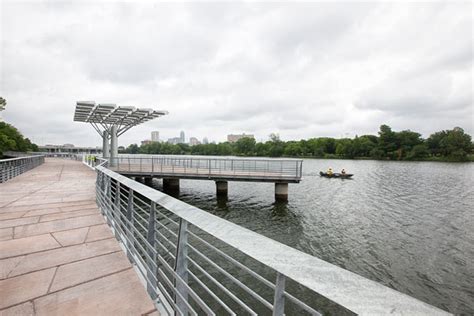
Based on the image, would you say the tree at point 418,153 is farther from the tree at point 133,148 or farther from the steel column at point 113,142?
the tree at point 133,148

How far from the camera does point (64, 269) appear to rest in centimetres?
344

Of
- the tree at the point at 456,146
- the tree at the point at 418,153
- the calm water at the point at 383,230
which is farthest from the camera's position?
the tree at the point at 418,153

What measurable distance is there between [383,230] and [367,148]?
94.0 m

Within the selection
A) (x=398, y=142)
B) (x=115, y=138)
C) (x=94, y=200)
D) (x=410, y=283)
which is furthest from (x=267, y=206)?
(x=398, y=142)

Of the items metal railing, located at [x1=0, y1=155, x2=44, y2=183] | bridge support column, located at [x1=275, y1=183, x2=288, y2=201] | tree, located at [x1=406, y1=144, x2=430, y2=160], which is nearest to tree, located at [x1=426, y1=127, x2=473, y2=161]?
tree, located at [x1=406, y1=144, x2=430, y2=160]

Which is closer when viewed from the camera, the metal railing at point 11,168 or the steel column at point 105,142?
the metal railing at point 11,168

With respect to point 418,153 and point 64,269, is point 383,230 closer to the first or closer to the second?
point 64,269

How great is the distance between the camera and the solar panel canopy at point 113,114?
21.2m

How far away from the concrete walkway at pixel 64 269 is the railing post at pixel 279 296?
6.32 ft

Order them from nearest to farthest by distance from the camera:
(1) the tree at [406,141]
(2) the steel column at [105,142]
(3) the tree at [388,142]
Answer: (2) the steel column at [105,142] < (1) the tree at [406,141] < (3) the tree at [388,142]

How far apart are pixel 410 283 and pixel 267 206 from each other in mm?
10596

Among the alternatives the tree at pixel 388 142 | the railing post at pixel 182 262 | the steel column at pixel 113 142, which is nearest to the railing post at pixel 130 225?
the railing post at pixel 182 262

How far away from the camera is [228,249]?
950cm

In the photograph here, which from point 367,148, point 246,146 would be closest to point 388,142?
point 367,148
